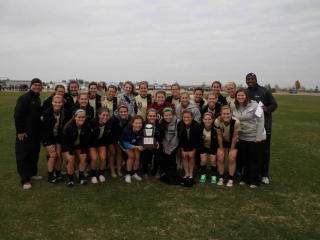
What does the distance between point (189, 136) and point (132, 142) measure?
1268mm

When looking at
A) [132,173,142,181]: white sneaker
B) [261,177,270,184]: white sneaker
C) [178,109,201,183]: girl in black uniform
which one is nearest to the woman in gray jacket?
[261,177,270,184]: white sneaker

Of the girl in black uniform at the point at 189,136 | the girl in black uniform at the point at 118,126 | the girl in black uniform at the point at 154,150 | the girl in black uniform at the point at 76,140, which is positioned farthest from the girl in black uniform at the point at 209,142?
the girl in black uniform at the point at 76,140

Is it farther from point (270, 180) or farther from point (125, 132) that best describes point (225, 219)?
point (125, 132)

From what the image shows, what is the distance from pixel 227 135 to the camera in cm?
547

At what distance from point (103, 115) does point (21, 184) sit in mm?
2202

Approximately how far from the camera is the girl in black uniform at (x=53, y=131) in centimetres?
525

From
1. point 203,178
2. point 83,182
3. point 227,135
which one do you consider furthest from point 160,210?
point 227,135

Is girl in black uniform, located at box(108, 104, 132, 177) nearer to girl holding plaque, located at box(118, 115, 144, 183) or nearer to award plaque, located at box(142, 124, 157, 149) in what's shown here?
girl holding plaque, located at box(118, 115, 144, 183)

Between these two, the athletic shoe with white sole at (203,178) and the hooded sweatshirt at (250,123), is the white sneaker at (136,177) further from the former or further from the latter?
the hooded sweatshirt at (250,123)

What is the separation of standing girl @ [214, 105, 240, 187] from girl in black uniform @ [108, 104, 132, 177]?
2001mm

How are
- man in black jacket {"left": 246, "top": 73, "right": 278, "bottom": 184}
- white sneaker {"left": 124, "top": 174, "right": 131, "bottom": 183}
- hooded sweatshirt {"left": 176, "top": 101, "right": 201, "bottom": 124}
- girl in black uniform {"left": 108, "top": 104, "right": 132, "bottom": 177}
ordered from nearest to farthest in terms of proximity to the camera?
man in black jacket {"left": 246, "top": 73, "right": 278, "bottom": 184} < white sneaker {"left": 124, "top": 174, "right": 131, "bottom": 183} < girl in black uniform {"left": 108, "top": 104, "right": 132, "bottom": 177} < hooded sweatshirt {"left": 176, "top": 101, "right": 201, "bottom": 124}

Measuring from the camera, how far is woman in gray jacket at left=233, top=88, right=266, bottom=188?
5301 millimetres

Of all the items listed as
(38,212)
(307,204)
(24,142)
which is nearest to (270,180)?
(307,204)

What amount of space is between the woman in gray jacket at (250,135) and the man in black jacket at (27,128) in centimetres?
416
